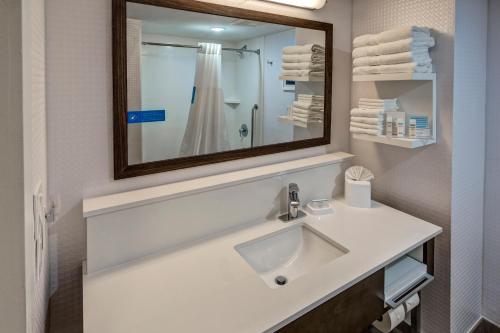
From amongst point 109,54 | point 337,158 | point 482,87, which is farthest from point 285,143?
point 482,87

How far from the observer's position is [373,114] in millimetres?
1558

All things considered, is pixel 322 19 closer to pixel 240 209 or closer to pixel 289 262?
pixel 240 209

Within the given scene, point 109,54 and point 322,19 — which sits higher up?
point 322,19

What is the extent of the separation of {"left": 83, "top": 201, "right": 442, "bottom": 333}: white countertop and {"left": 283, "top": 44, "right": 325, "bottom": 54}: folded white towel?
2.94 ft

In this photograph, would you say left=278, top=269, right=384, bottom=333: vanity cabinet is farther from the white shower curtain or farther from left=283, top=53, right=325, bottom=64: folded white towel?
left=283, top=53, right=325, bottom=64: folded white towel

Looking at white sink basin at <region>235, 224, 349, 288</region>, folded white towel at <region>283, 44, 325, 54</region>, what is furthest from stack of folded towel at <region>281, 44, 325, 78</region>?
white sink basin at <region>235, 224, 349, 288</region>

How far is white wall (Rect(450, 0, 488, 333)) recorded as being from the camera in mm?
1440

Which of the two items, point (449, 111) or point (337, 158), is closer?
point (449, 111)

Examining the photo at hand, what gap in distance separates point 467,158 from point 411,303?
2.47 feet

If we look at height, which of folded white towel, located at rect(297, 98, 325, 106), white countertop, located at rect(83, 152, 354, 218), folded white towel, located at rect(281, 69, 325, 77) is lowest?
white countertop, located at rect(83, 152, 354, 218)

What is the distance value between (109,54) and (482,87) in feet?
Result: 5.72

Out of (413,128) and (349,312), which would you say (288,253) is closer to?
(349,312)

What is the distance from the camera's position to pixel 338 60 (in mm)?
1813

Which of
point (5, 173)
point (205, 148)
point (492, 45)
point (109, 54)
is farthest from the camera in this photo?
point (492, 45)
